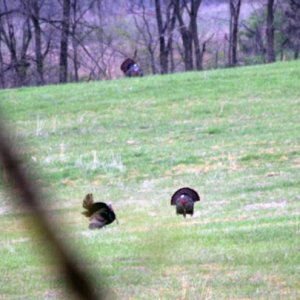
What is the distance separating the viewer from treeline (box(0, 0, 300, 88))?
35312 millimetres

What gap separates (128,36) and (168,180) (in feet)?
96.5

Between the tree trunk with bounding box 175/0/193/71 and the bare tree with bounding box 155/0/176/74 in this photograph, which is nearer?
the tree trunk with bounding box 175/0/193/71

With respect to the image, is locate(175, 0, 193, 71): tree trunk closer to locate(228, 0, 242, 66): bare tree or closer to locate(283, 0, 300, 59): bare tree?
locate(228, 0, 242, 66): bare tree

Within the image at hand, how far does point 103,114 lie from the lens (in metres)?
20.7

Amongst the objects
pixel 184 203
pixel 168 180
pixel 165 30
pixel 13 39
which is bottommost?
pixel 168 180

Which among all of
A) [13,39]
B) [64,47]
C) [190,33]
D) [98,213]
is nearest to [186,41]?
[190,33]

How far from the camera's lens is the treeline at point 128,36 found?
1390 inches

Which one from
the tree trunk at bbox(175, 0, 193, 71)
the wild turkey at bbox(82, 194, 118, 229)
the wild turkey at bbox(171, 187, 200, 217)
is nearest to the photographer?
the wild turkey at bbox(82, 194, 118, 229)

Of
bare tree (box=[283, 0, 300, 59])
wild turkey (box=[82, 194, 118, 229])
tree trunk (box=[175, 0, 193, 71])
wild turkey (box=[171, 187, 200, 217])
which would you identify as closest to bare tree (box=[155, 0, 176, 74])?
tree trunk (box=[175, 0, 193, 71])

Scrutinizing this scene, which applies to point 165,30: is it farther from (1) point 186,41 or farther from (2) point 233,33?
(2) point 233,33

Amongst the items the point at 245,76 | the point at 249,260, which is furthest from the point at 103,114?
the point at 249,260

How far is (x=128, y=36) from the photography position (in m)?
43.0

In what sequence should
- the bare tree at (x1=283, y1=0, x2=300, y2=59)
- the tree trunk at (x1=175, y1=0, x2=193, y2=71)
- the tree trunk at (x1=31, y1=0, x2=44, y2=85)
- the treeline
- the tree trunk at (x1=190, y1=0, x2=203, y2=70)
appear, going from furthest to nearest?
the tree trunk at (x1=175, y1=0, x2=193, y2=71), the tree trunk at (x1=190, y1=0, x2=203, y2=70), the bare tree at (x1=283, y1=0, x2=300, y2=59), the treeline, the tree trunk at (x1=31, y1=0, x2=44, y2=85)

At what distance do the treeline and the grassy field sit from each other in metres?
9.89
